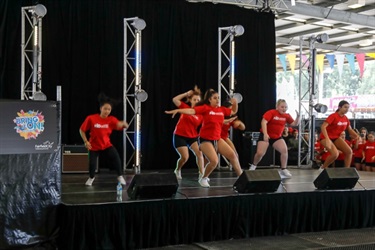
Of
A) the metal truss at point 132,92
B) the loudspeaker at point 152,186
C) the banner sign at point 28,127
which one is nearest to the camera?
the banner sign at point 28,127

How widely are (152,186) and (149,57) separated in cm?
581

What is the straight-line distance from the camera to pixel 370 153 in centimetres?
1052

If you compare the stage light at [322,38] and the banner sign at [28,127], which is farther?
the stage light at [322,38]

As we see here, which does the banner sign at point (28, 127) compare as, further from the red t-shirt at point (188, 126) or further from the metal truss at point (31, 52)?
the metal truss at point (31, 52)

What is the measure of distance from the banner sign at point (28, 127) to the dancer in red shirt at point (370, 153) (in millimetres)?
7745

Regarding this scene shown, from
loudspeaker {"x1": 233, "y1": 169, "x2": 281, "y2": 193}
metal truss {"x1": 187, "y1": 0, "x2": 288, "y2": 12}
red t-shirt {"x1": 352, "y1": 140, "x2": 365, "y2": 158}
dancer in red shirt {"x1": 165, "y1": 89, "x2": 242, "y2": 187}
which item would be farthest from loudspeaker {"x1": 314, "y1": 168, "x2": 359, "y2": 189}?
metal truss {"x1": 187, "y1": 0, "x2": 288, "y2": 12}

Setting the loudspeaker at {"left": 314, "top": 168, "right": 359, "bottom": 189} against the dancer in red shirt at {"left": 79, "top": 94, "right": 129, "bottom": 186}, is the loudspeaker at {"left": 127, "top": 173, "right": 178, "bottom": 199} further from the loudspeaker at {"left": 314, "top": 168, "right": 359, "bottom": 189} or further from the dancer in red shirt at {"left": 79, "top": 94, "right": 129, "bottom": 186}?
the loudspeaker at {"left": 314, "top": 168, "right": 359, "bottom": 189}

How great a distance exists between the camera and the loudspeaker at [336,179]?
6320 mm

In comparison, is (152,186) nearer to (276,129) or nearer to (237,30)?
(276,129)

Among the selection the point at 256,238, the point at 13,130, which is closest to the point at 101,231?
the point at 13,130

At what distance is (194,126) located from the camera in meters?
7.69

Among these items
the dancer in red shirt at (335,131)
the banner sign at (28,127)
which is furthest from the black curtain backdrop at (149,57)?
the banner sign at (28,127)

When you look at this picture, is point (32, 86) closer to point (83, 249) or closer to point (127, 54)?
point (127, 54)

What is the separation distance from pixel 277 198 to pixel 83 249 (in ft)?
8.03
